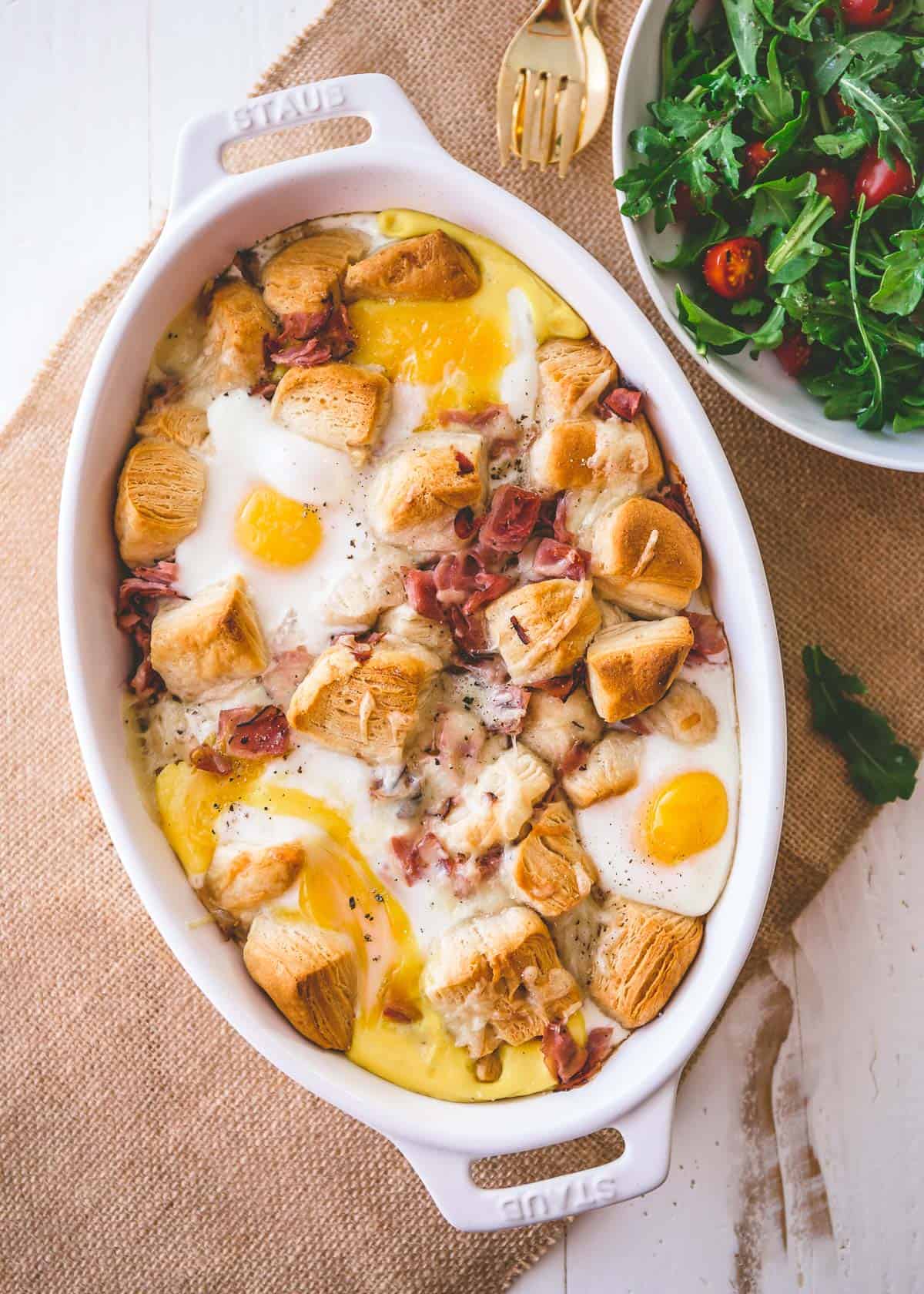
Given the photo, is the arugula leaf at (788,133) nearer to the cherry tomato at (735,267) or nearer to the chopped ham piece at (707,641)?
the cherry tomato at (735,267)

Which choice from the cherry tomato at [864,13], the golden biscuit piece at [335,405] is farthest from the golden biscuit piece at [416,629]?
the cherry tomato at [864,13]

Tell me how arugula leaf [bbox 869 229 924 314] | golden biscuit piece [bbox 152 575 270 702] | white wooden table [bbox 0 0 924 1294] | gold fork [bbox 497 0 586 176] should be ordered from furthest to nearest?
white wooden table [bbox 0 0 924 1294], gold fork [bbox 497 0 586 176], golden biscuit piece [bbox 152 575 270 702], arugula leaf [bbox 869 229 924 314]

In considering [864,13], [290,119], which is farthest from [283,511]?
[864,13]

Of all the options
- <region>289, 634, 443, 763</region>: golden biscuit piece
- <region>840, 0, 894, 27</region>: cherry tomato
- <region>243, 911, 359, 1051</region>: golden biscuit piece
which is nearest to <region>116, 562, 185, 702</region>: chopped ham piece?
<region>289, 634, 443, 763</region>: golden biscuit piece

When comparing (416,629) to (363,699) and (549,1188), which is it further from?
(549,1188)

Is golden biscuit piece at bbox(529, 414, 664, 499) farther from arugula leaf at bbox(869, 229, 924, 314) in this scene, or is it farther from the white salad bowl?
arugula leaf at bbox(869, 229, 924, 314)

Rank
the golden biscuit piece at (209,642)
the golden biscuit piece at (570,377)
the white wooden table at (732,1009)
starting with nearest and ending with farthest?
the golden biscuit piece at (209,642) < the golden biscuit piece at (570,377) < the white wooden table at (732,1009)

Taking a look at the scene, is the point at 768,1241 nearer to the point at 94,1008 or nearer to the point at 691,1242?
the point at 691,1242
